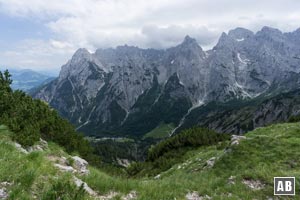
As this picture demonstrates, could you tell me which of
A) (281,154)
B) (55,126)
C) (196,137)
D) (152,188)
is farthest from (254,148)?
(196,137)

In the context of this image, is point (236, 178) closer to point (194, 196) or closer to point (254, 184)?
point (254, 184)

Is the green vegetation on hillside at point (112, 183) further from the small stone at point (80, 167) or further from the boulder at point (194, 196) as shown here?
the small stone at point (80, 167)

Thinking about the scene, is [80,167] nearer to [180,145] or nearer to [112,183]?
[112,183]

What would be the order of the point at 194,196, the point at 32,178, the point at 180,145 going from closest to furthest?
the point at 32,178, the point at 194,196, the point at 180,145

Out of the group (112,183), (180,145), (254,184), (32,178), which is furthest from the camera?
(180,145)

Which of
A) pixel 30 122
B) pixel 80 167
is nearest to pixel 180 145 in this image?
pixel 30 122

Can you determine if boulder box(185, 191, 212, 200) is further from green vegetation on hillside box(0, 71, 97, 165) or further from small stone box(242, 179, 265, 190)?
green vegetation on hillside box(0, 71, 97, 165)

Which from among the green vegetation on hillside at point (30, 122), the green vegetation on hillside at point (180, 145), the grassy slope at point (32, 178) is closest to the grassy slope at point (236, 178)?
the grassy slope at point (32, 178)

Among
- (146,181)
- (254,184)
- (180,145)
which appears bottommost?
(180,145)

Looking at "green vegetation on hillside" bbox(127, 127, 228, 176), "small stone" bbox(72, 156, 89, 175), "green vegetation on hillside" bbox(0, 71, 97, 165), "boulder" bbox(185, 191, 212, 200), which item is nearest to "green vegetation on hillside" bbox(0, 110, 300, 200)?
"boulder" bbox(185, 191, 212, 200)

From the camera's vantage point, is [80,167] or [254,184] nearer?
[254,184]

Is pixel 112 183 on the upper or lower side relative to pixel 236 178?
upper

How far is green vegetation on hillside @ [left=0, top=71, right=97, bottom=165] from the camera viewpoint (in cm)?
2927

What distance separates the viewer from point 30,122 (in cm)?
3472
